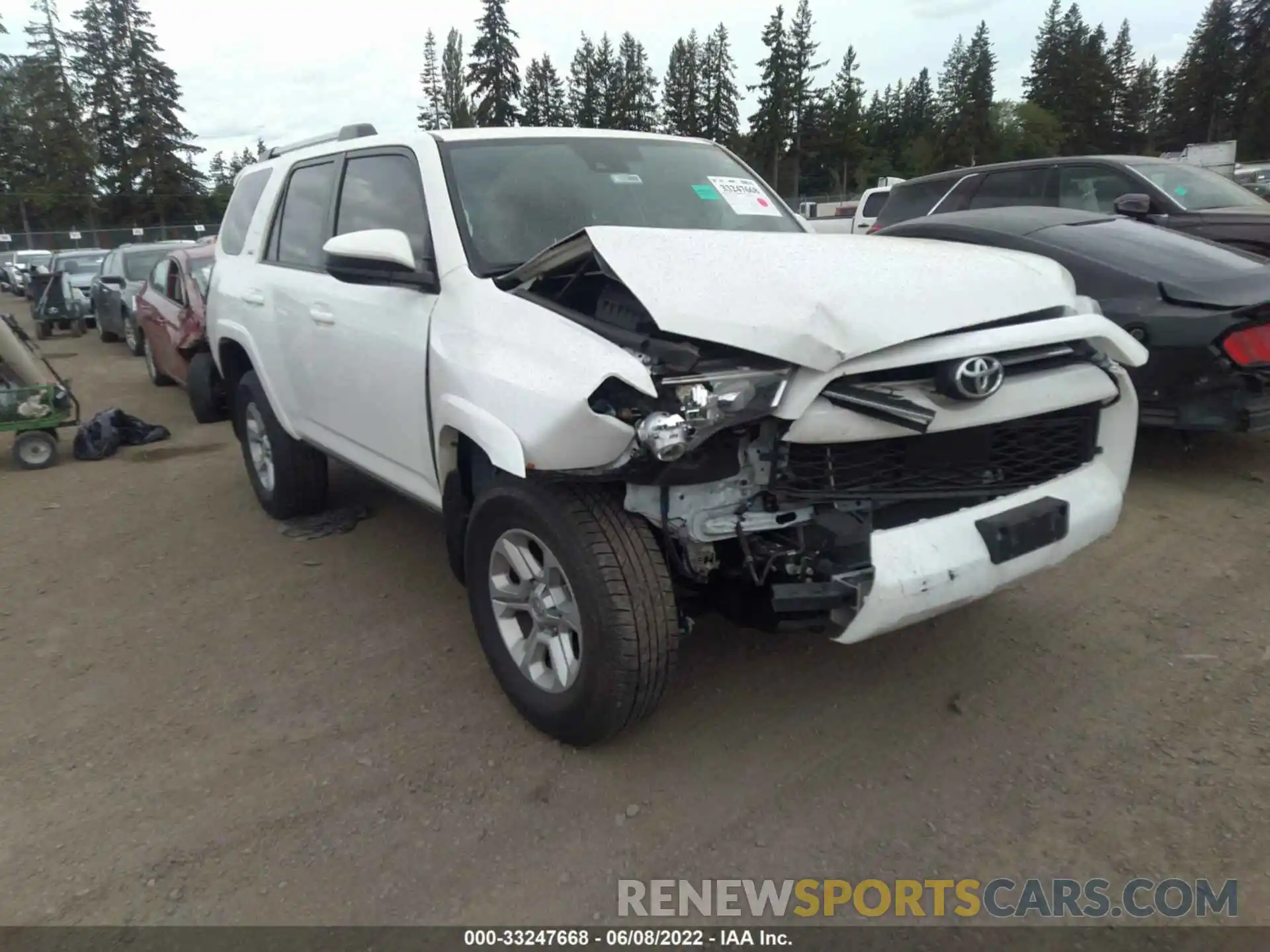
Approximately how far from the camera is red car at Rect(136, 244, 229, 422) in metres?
8.32

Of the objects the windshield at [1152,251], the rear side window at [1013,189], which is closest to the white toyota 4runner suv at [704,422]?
the windshield at [1152,251]

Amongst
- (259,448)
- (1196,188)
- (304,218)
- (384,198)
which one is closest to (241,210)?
(304,218)

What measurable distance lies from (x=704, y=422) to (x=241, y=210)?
413 cm

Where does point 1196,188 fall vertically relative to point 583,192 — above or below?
below

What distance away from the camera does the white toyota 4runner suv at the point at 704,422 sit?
2.44m

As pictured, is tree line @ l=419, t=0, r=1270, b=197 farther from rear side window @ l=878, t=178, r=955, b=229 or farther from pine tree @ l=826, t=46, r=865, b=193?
rear side window @ l=878, t=178, r=955, b=229

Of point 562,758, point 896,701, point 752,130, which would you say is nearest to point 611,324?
point 562,758

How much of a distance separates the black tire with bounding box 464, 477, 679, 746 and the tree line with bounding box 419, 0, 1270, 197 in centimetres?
6938

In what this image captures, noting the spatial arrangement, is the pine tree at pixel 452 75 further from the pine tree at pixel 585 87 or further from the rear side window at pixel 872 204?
the rear side window at pixel 872 204

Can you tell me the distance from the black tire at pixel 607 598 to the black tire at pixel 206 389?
6.48 metres

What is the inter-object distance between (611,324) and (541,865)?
5.01ft

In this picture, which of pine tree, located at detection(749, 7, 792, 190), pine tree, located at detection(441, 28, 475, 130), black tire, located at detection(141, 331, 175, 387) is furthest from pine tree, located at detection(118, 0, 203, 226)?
black tire, located at detection(141, 331, 175, 387)

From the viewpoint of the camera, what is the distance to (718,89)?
85.8 metres

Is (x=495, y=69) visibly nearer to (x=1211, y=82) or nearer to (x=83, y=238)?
(x=83, y=238)
